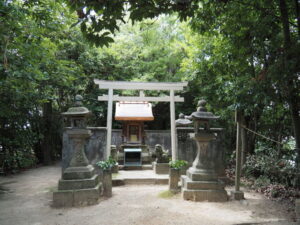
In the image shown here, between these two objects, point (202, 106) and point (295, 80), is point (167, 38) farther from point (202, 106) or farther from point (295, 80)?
point (295, 80)

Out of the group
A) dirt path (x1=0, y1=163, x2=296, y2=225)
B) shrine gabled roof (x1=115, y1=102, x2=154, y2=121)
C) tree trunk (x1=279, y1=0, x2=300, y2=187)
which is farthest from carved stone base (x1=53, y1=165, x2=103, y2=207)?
shrine gabled roof (x1=115, y1=102, x2=154, y2=121)

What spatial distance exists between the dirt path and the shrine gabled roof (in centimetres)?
449

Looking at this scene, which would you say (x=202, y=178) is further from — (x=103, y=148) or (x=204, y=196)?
(x=103, y=148)

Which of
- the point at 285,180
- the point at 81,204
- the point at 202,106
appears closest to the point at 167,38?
the point at 202,106

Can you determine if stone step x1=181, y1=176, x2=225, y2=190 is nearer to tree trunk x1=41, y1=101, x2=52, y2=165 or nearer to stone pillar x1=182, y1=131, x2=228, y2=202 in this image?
stone pillar x1=182, y1=131, x2=228, y2=202

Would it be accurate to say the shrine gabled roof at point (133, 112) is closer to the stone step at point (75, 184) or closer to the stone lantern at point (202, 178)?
the stone lantern at point (202, 178)

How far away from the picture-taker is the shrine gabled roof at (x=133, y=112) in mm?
10133

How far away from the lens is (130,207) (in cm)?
478

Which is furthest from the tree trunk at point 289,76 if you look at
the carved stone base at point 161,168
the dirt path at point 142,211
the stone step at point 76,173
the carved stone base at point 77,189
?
the stone step at point 76,173

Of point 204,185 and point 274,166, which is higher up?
point 274,166

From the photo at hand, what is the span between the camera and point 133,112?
34.4 ft

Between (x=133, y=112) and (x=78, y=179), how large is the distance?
5.68 meters

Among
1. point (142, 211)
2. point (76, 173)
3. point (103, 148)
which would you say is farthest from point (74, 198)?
point (103, 148)

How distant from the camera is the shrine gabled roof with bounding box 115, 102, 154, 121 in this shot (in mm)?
10133
